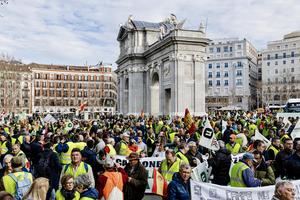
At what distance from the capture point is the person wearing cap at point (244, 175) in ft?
22.4

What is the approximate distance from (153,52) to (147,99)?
729 centimetres

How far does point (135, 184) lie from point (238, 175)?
189 cm

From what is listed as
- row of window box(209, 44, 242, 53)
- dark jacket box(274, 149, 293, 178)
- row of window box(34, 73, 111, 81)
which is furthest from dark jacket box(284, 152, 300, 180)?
row of window box(34, 73, 111, 81)

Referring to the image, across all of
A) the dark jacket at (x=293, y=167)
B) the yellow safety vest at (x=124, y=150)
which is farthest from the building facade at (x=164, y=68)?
the dark jacket at (x=293, y=167)

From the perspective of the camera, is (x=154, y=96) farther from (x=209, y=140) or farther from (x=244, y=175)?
(x=244, y=175)

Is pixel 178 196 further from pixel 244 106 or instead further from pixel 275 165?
pixel 244 106

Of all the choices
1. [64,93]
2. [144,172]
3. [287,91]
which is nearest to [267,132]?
[144,172]

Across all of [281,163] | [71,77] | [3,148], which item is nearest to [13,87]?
[71,77]

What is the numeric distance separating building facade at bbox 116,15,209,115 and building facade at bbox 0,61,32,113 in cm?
2159

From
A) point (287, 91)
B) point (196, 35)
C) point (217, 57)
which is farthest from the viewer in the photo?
point (217, 57)

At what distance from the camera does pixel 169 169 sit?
27.8 feet

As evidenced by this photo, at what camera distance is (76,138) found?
476 inches

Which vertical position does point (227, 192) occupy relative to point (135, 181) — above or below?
below

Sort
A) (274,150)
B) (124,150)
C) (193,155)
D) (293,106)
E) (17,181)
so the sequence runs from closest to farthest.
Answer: (17,181), (193,155), (274,150), (124,150), (293,106)
